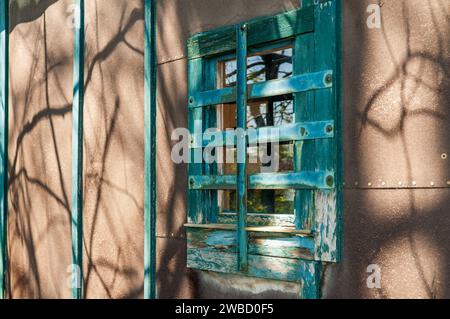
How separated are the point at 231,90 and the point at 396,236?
1.36 meters

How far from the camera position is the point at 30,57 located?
18.4 ft

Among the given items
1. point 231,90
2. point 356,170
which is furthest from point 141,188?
point 356,170

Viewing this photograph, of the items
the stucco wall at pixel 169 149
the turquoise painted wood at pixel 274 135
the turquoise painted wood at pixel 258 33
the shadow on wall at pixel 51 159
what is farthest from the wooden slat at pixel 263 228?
the turquoise painted wood at pixel 258 33

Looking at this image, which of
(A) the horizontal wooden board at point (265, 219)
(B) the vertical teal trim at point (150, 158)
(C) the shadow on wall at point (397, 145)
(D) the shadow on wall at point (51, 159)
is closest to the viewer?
(C) the shadow on wall at point (397, 145)

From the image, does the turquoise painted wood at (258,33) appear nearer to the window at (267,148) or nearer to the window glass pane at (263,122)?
the window at (267,148)

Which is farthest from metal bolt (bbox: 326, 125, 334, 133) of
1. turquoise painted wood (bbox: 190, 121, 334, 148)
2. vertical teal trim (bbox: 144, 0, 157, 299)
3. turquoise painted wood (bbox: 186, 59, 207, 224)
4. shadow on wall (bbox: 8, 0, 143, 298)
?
shadow on wall (bbox: 8, 0, 143, 298)

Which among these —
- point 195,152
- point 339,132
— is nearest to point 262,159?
point 195,152

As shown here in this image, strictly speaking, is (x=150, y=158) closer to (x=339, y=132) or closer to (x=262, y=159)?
(x=262, y=159)

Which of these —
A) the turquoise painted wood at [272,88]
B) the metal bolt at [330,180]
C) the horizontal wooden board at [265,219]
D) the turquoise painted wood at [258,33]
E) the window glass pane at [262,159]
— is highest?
the turquoise painted wood at [258,33]

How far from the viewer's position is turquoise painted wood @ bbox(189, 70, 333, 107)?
333 cm

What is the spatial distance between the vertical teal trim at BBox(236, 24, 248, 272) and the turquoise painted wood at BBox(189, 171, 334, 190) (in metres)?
0.06

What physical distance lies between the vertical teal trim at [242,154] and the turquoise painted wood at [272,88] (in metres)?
0.06

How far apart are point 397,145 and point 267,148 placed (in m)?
0.88

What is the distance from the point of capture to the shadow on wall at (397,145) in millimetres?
2891
